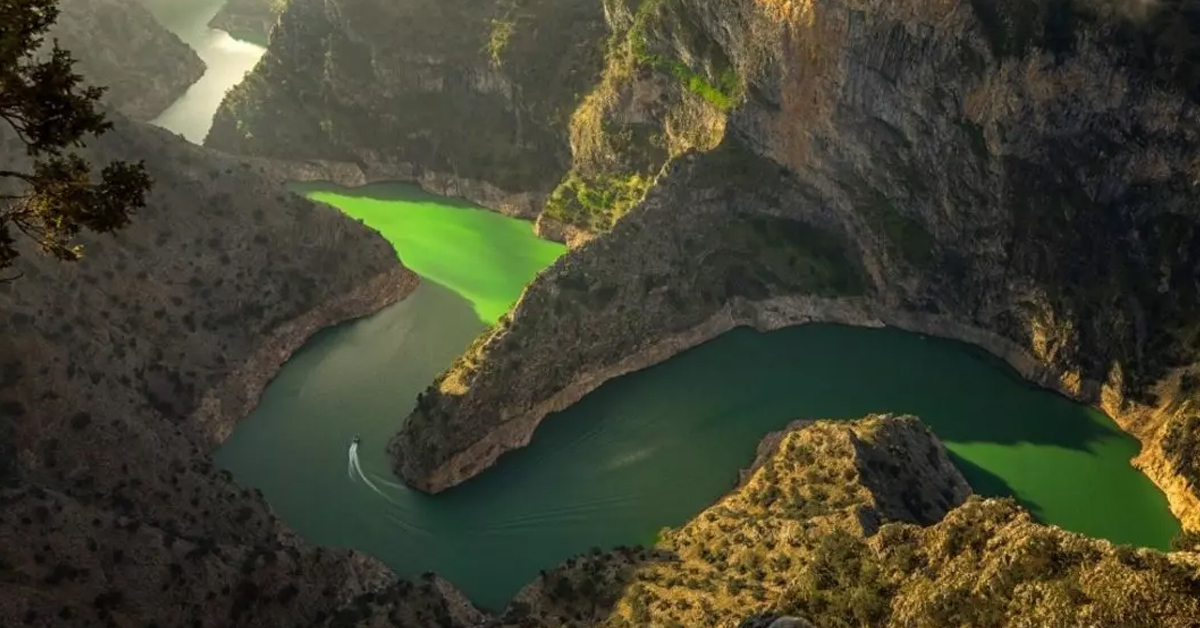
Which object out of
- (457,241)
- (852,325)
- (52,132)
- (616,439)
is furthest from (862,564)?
(457,241)

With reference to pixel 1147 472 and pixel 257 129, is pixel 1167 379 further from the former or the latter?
pixel 257 129

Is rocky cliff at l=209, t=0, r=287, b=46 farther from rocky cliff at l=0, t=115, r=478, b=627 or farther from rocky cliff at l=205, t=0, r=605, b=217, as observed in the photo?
rocky cliff at l=0, t=115, r=478, b=627

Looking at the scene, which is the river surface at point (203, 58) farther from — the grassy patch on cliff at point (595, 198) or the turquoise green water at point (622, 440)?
the turquoise green water at point (622, 440)

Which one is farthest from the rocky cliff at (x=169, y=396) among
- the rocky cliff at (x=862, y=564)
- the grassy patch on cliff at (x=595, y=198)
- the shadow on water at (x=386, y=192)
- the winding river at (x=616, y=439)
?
the shadow on water at (x=386, y=192)

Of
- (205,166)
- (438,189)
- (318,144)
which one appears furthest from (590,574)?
(318,144)

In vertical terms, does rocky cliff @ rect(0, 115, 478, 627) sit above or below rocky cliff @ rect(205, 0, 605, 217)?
below

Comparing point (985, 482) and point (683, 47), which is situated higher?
point (683, 47)

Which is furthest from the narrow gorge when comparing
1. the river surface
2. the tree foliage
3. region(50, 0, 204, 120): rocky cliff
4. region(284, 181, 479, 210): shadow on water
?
region(50, 0, 204, 120): rocky cliff

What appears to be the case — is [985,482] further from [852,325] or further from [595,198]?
[595,198]
